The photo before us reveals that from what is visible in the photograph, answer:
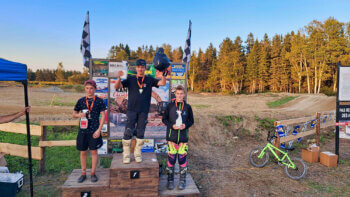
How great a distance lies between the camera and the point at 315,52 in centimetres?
3538

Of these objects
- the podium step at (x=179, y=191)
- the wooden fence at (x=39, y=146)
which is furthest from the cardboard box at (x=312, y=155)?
the wooden fence at (x=39, y=146)

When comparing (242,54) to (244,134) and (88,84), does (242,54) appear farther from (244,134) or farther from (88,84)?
(88,84)

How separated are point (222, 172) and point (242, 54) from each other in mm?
50500

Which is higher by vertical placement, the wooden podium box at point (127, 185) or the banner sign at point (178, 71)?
the banner sign at point (178, 71)

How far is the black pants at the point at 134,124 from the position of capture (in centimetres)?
420

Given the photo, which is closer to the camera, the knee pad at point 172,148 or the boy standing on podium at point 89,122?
the boy standing on podium at point 89,122

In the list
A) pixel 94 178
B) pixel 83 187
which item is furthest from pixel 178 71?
pixel 83 187

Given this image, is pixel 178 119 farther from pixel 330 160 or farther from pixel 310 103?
pixel 310 103

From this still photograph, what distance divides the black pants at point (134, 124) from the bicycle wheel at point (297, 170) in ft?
14.2

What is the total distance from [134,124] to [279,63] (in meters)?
48.6

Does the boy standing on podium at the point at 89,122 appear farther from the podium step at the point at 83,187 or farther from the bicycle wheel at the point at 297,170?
the bicycle wheel at the point at 297,170

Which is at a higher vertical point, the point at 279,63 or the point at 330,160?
the point at 279,63

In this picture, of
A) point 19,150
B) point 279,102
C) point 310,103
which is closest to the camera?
point 19,150

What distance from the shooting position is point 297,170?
18.9ft
